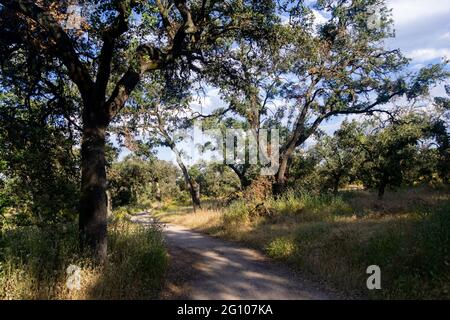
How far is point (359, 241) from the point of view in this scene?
838 cm

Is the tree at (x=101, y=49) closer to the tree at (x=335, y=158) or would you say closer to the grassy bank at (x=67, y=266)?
the grassy bank at (x=67, y=266)

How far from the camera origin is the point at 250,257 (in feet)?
32.4

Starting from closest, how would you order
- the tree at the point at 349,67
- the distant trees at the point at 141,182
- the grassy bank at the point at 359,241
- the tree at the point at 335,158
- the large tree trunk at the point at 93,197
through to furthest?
the grassy bank at the point at 359,241 < the large tree trunk at the point at 93,197 < the tree at the point at 349,67 < the tree at the point at 335,158 < the distant trees at the point at 141,182

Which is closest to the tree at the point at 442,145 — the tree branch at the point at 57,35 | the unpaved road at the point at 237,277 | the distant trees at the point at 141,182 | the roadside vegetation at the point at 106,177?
the roadside vegetation at the point at 106,177

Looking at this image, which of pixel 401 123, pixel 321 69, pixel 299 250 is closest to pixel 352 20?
pixel 321 69

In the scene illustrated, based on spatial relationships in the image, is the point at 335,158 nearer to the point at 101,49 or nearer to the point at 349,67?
the point at 349,67

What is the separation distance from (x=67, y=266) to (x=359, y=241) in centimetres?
656

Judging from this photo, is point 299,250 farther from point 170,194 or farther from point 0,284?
point 170,194

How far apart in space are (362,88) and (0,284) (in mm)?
18592

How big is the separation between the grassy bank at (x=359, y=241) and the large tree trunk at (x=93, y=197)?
4.78 metres

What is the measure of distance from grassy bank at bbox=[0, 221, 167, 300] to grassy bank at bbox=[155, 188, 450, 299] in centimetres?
376

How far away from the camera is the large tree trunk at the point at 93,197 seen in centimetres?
727

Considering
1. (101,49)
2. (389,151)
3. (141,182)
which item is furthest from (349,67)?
(141,182)
